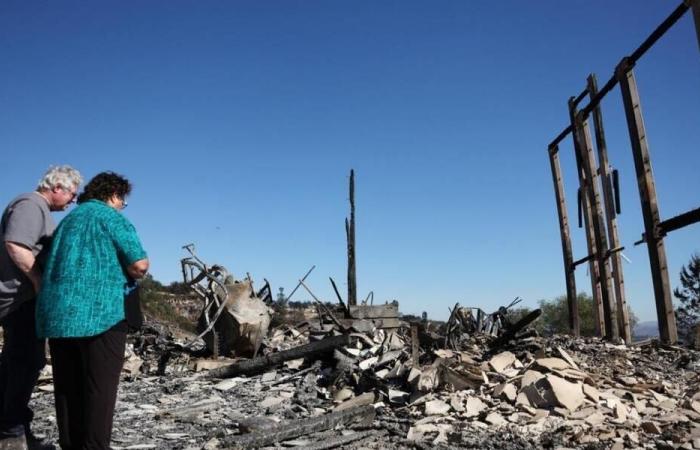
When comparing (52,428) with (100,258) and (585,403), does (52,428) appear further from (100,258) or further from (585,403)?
(585,403)

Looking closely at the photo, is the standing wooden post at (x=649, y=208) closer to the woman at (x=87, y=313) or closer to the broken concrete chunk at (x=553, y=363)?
the broken concrete chunk at (x=553, y=363)

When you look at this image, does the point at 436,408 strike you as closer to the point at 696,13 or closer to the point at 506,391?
the point at 506,391

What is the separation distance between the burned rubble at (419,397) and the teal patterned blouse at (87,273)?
6.20 feet

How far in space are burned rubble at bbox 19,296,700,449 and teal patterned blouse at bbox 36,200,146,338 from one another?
189 cm

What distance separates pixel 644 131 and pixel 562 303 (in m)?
33.1

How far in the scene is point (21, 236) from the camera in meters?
3.32

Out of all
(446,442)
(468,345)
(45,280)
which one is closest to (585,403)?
(446,442)

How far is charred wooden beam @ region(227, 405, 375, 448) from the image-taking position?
169 inches

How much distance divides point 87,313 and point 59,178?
50.3 inches

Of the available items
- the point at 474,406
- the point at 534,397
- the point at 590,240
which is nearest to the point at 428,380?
the point at 474,406

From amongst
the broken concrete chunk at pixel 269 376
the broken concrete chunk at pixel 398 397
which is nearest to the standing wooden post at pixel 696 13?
the broken concrete chunk at pixel 398 397

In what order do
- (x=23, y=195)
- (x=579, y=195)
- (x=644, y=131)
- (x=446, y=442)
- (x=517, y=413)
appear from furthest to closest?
(x=579, y=195) < (x=644, y=131) < (x=517, y=413) < (x=446, y=442) < (x=23, y=195)

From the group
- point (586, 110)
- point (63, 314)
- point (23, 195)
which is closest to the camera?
point (63, 314)

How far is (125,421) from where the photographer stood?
5363mm
